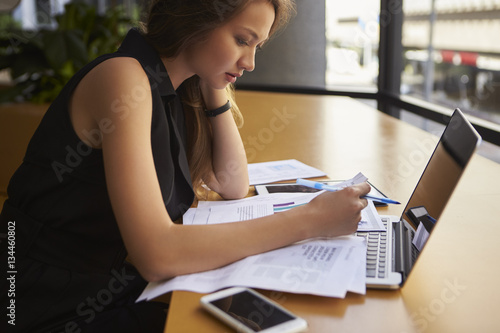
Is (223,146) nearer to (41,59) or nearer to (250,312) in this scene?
(250,312)

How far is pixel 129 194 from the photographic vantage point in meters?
0.87

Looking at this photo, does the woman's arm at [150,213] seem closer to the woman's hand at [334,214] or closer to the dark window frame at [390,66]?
the woman's hand at [334,214]

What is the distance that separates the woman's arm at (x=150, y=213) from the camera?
86 cm

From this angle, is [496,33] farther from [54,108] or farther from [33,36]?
[54,108]

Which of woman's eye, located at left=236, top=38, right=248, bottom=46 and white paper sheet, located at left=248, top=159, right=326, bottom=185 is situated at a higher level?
woman's eye, located at left=236, top=38, right=248, bottom=46

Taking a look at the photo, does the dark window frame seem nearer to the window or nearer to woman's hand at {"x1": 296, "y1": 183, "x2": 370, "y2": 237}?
woman's hand at {"x1": 296, "y1": 183, "x2": 370, "y2": 237}

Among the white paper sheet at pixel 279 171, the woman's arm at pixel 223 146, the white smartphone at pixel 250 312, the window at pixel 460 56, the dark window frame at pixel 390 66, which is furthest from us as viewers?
the window at pixel 460 56

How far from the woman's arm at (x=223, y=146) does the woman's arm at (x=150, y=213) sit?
0.43 meters

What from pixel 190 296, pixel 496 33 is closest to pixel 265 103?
pixel 190 296

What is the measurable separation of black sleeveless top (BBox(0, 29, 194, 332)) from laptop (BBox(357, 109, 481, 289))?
1.44 feet

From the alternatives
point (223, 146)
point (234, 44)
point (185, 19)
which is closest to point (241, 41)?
point (234, 44)

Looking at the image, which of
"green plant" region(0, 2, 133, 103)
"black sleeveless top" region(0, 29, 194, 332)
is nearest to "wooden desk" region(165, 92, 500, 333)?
"black sleeveless top" region(0, 29, 194, 332)

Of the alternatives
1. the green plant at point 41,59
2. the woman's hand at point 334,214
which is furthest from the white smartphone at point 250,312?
the green plant at point 41,59

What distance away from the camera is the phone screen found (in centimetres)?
71
